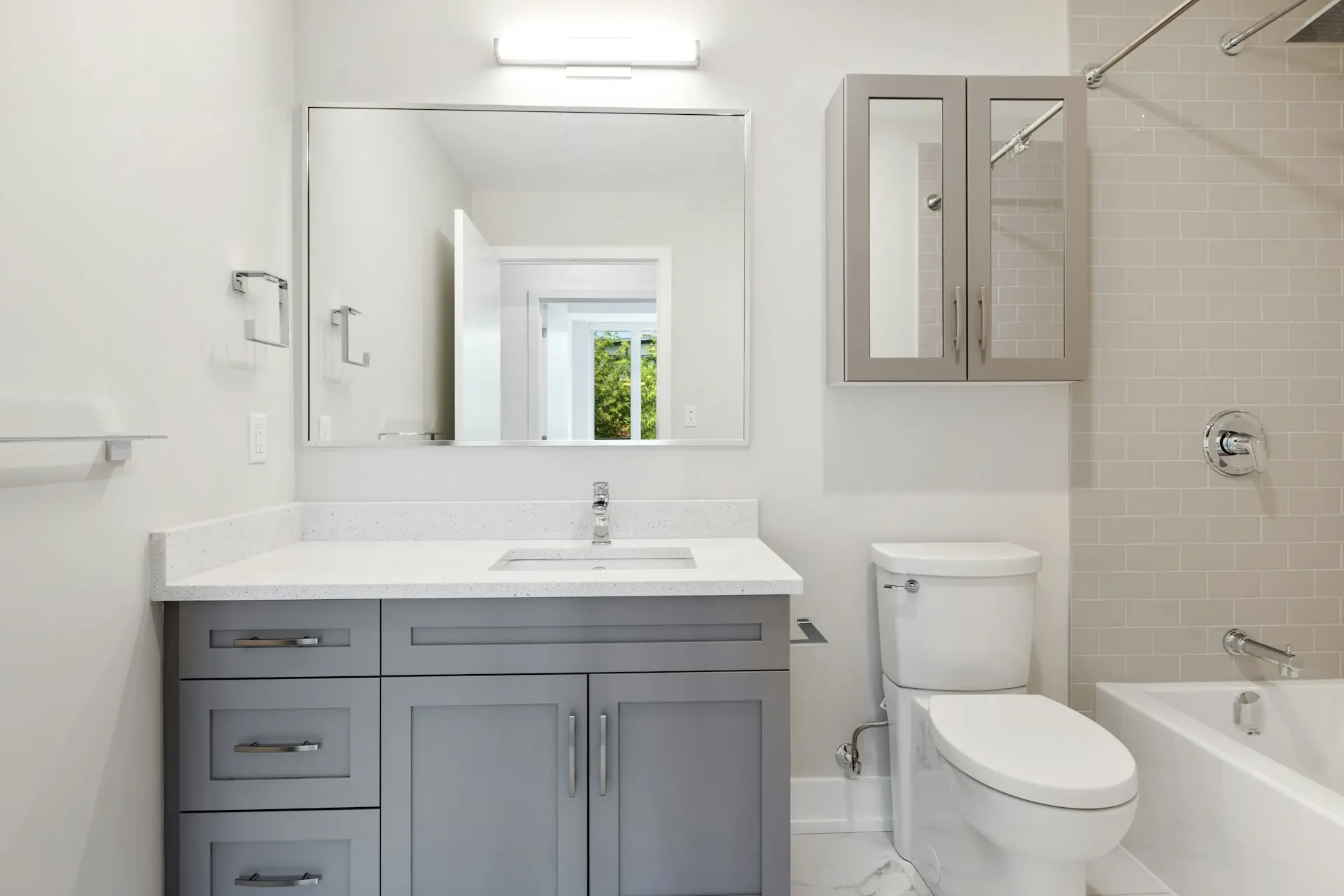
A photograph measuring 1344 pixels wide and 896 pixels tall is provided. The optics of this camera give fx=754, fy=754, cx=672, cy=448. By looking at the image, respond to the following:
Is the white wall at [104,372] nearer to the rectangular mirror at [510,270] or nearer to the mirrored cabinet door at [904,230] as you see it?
the rectangular mirror at [510,270]

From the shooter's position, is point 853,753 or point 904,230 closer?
point 904,230

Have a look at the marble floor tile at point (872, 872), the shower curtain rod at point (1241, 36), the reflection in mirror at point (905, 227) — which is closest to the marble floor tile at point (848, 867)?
the marble floor tile at point (872, 872)

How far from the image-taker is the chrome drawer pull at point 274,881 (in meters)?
1.46

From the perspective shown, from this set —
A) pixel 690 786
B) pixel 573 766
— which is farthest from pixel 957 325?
pixel 573 766

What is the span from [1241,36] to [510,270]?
2021 mm

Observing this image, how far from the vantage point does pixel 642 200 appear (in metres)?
2.12

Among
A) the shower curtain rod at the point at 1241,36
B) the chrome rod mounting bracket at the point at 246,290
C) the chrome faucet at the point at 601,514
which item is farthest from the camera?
the chrome faucet at the point at 601,514

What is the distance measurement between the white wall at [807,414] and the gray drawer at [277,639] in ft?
2.13

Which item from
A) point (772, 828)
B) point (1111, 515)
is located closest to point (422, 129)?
point (772, 828)

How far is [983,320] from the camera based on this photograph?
194cm

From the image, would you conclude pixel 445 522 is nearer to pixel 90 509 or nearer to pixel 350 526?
pixel 350 526

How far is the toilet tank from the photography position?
1894mm

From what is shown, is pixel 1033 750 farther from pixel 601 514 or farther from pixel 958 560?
pixel 601 514

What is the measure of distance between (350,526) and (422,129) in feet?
3.67
